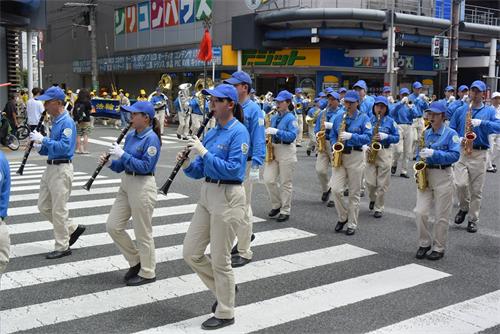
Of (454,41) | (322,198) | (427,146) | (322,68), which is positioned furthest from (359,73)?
(427,146)

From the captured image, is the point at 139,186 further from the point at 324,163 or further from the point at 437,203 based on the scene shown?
the point at 324,163

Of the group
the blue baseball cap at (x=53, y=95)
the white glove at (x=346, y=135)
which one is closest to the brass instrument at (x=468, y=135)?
the white glove at (x=346, y=135)

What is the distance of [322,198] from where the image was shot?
442 inches

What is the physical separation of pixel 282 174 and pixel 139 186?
385 cm

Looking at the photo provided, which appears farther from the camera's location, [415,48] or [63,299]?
[415,48]

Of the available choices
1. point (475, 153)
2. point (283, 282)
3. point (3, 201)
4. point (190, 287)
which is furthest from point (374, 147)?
point (3, 201)

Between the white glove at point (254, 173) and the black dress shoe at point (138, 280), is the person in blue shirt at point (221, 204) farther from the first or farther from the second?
the white glove at point (254, 173)

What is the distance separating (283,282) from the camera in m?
6.48

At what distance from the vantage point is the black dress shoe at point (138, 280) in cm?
626

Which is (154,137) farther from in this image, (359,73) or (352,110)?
(359,73)

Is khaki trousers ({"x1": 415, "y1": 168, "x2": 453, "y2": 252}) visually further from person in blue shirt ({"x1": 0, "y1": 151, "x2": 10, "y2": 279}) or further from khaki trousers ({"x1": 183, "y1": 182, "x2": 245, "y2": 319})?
person in blue shirt ({"x1": 0, "y1": 151, "x2": 10, "y2": 279})

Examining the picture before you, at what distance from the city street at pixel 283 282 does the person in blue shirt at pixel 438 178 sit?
344 millimetres

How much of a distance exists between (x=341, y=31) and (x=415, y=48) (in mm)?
9046

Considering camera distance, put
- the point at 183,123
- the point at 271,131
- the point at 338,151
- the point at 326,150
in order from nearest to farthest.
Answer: the point at 338,151 < the point at 271,131 < the point at 326,150 < the point at 183,123
